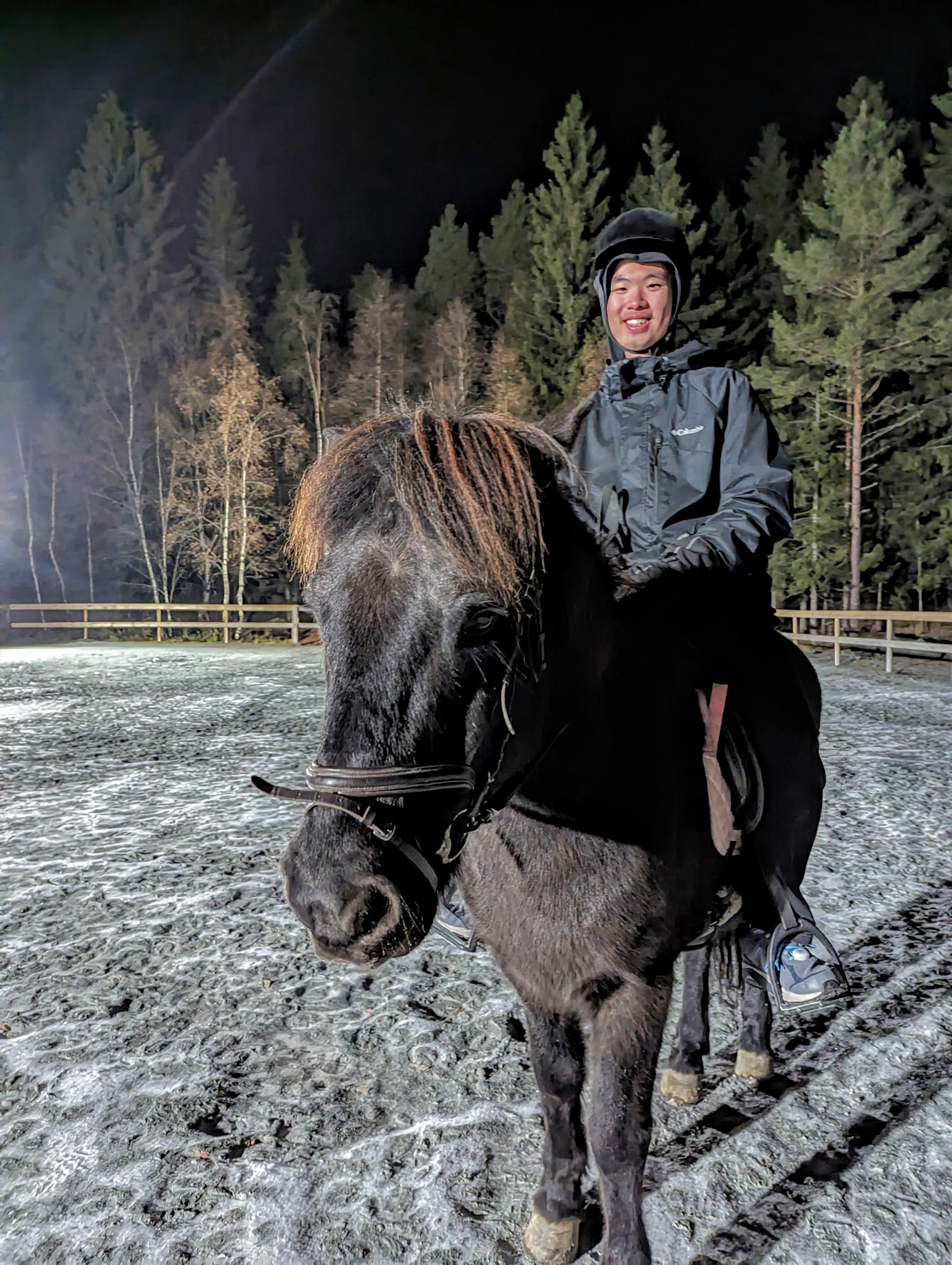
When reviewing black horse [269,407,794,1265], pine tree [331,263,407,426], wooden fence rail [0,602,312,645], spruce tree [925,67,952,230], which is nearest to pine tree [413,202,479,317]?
pine tree [331,263,407,426]

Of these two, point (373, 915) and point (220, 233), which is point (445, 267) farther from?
point (373, 915)

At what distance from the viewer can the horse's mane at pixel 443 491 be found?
1455 mm

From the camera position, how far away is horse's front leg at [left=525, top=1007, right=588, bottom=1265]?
2053 mm

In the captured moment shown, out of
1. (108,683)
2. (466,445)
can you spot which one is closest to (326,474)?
(466,445)

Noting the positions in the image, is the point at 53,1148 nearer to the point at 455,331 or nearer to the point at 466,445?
the point at 466,445

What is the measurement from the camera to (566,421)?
6.76 feet

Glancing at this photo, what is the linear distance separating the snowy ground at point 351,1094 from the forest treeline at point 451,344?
17.9m

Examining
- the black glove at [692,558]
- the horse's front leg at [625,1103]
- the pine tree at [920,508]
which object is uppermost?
the pine tree at [920,508]

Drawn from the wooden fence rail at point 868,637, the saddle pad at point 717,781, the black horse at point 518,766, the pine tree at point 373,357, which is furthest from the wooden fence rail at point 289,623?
the black horse at point 518,766

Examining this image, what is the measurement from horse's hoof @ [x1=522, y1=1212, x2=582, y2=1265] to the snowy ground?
0.07m

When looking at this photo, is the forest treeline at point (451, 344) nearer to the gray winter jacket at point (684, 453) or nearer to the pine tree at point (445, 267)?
the pine tree at point (445, 267)

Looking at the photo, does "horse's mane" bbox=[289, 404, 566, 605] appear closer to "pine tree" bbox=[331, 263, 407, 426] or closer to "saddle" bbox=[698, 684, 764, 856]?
Result: "saddle" bbox=[698, 684, 764, 856]

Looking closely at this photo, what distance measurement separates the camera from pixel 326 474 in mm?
1639

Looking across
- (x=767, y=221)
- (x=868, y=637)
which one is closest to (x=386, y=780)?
(x=868, y=637)
